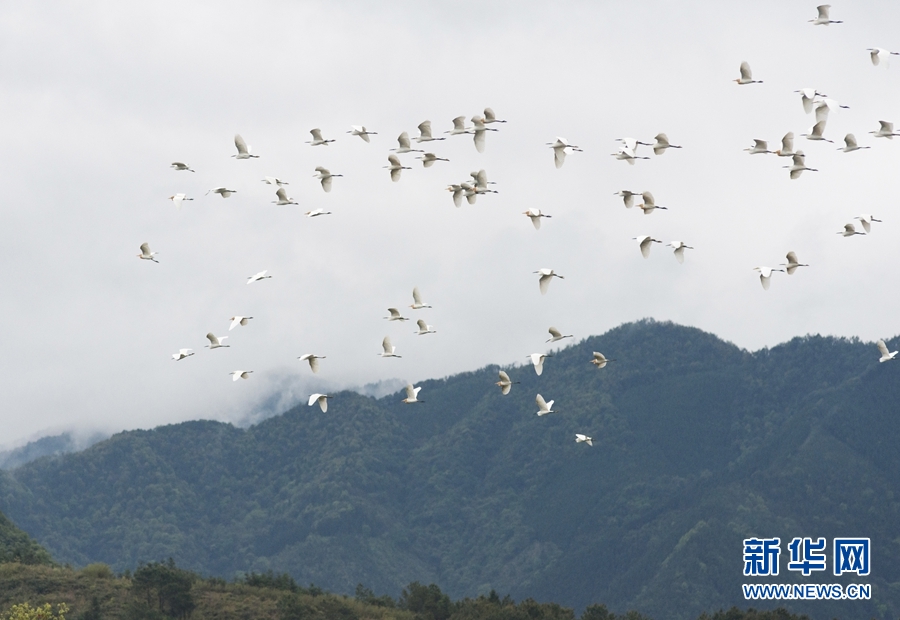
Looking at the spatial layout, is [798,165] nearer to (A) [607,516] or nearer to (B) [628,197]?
(B) [628,197]

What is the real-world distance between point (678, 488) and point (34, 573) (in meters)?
112

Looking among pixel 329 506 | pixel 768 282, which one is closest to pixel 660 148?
pixel 768 282

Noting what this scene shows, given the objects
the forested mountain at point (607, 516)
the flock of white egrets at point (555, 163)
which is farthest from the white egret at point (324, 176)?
the forested mountain at point (607, 516)

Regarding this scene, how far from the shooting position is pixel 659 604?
132 metres

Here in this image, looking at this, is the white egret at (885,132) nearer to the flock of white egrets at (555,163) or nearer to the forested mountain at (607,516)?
the flock of white egrets at (555,163)

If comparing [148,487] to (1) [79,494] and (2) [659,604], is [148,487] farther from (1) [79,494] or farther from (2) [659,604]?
(2) [659,604]

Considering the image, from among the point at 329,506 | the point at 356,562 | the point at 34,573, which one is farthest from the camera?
the point at 329,506

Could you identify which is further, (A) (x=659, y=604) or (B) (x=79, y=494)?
(B) (x=79, y=494)

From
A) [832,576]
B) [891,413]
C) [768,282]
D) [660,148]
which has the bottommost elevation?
[832,576]

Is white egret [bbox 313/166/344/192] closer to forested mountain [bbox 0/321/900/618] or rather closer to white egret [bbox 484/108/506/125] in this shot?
white egret [bbox 484/108/506/125]

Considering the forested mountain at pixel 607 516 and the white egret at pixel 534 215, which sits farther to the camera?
the forested mountain at pixel 607 516

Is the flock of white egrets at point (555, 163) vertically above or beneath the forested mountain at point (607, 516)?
above

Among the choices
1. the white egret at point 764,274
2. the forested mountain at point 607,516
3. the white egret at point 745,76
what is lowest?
the forested mountain at point 607,516

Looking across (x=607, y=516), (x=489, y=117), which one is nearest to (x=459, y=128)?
(x=489, y=117)
